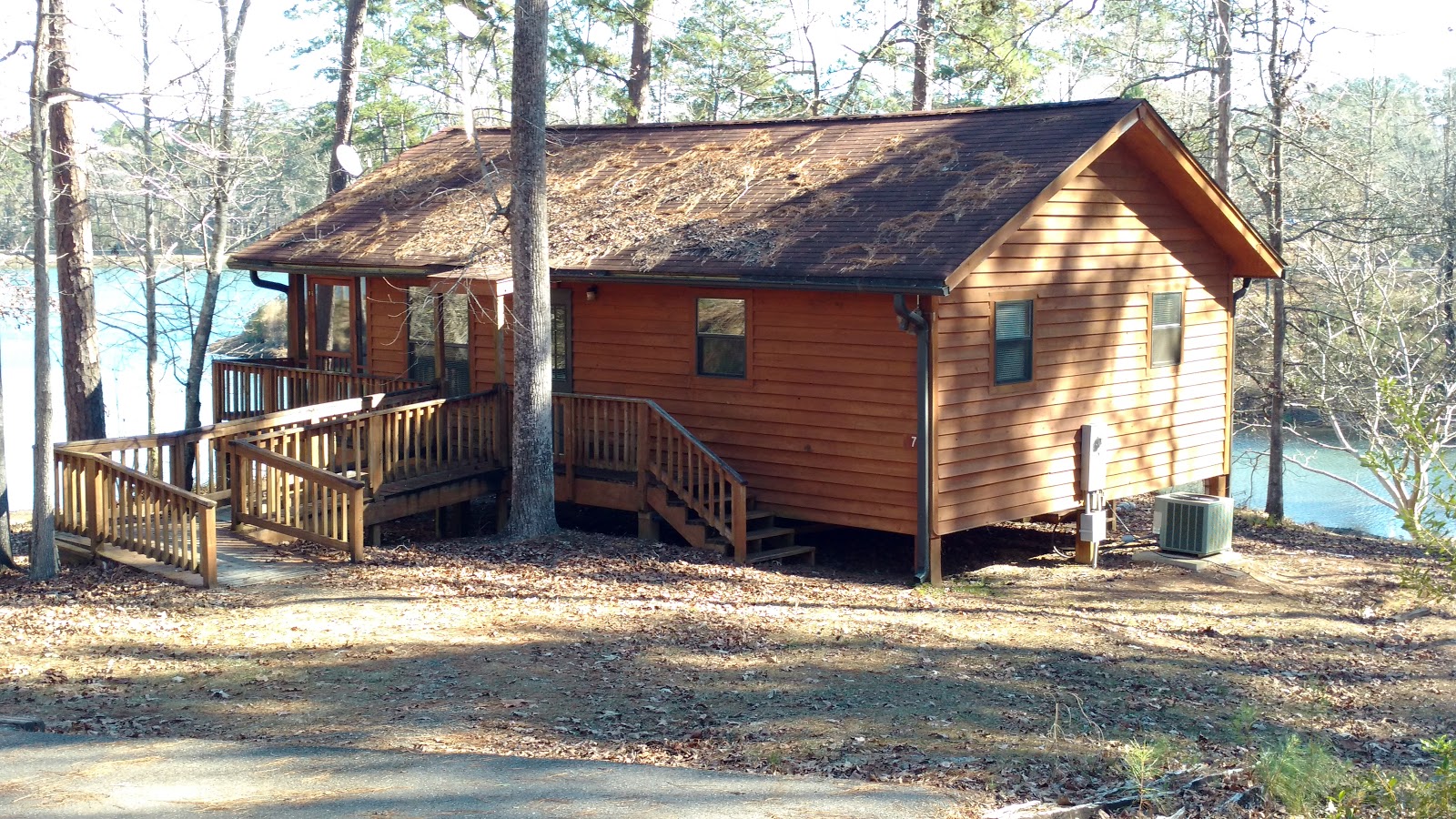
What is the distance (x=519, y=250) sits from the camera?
13.9 metres

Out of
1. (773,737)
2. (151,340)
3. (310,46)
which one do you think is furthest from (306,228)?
(310,46)

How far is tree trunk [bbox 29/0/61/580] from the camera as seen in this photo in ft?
36.1

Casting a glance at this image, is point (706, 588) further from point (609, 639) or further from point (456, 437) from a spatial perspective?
point (456, 437)

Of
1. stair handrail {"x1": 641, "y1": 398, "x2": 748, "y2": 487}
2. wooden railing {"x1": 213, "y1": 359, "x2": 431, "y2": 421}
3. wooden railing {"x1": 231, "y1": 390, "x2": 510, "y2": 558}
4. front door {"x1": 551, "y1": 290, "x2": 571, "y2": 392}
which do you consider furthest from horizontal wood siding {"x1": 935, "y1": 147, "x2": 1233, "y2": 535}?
wooden railing {"x1": 213, "y1": 359, "x2": 431, "y2": 421}

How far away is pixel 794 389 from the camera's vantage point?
14078mm

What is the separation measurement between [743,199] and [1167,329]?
18.2 ft

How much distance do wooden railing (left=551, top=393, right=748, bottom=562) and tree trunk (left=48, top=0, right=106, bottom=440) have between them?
5.51m

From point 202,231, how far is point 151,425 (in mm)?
6002

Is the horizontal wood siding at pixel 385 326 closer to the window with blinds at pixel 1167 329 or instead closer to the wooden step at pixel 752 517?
the wooden step at pixel 752 517

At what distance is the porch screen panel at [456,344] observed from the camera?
16.8 m

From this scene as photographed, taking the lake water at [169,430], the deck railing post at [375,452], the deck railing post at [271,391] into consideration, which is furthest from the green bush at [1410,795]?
the lake water at [169,430]

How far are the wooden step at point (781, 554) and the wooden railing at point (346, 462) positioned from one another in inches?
135

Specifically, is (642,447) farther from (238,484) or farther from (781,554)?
(238,484)

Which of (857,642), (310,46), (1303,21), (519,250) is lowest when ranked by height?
(857,642)
